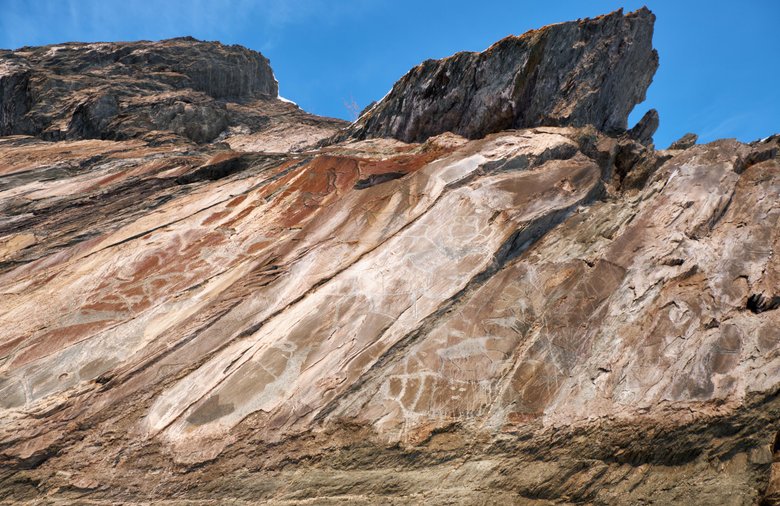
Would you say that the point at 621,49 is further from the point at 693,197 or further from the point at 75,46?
the point at 75,46

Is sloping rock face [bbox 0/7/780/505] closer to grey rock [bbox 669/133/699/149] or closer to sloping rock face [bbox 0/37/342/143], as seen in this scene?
grey rock [bbox 669/133/699/149]

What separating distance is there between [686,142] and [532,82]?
25.0 ft

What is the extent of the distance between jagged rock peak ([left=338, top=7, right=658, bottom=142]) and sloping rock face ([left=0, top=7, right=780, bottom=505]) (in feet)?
21.1

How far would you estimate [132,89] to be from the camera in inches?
1377

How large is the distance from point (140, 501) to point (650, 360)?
9.73m

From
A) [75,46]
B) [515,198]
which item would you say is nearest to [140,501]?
[515,198]

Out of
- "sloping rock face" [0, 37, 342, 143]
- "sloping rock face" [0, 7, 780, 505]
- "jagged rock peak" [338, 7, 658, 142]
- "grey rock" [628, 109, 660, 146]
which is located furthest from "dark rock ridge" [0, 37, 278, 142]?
"grey rock" [628, 109, 660, 146]

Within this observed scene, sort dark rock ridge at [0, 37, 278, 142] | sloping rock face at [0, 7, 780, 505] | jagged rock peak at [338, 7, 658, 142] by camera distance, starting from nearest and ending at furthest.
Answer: sloping rock face at [0, 7, 780, 505]
jagged rock peak at [338, 7, 658, 142]
dark rock ridge at [0, 37, 278, 142]

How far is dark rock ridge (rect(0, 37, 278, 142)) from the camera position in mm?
31156

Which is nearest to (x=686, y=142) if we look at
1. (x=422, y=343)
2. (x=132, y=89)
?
(x=422, y=343)

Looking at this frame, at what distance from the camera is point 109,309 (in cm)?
1191

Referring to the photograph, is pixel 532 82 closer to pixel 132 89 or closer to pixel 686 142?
pixel 686 142

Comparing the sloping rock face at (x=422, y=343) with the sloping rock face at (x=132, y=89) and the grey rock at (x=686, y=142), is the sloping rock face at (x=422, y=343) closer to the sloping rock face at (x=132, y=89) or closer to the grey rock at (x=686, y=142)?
the grey rock at (x=686, y=142)

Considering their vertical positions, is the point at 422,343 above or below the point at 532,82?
below
